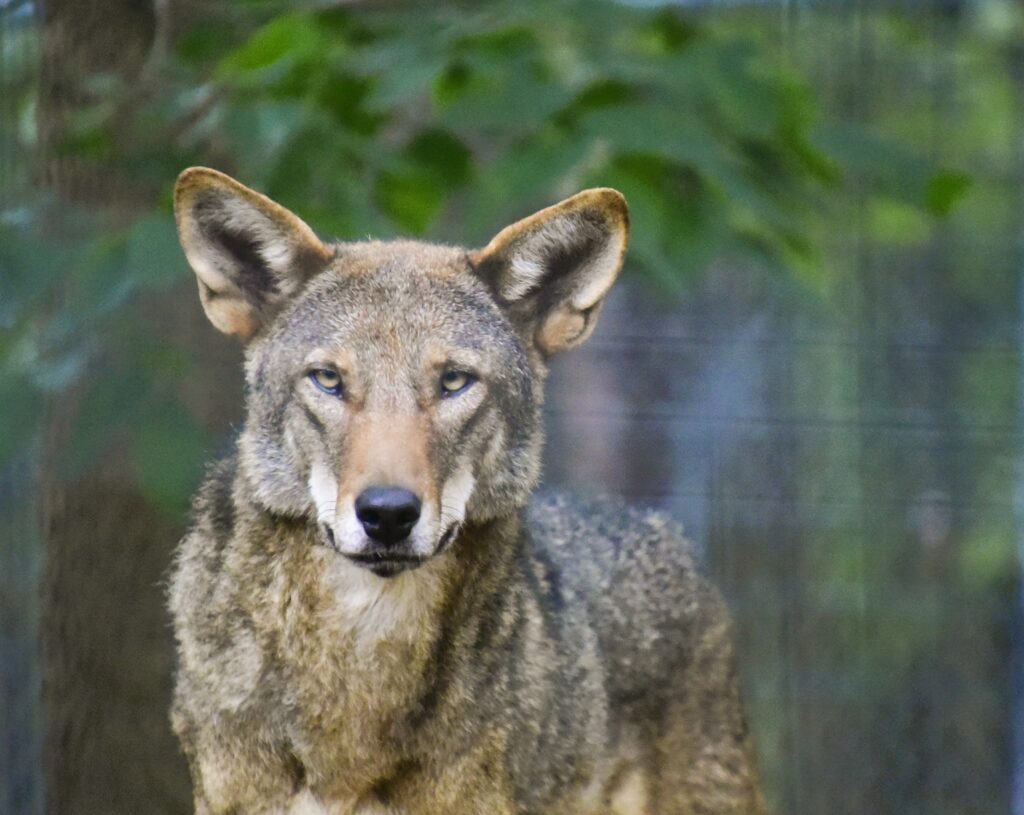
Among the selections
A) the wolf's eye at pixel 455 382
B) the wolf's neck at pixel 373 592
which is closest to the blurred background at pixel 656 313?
the wolf's neck at pixel 373 592

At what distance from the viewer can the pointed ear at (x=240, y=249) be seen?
10.3ft

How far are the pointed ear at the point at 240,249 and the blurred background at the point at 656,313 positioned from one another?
165 millimetres

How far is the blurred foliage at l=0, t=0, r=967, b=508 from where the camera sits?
11.5ft

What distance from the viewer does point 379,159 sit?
3.90m

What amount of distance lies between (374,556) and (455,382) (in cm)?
49

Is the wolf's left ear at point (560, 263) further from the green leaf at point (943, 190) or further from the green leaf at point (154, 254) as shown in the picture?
the green leaf at point (943, 190)

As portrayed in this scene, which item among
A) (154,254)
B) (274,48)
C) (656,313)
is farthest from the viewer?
(656,313)

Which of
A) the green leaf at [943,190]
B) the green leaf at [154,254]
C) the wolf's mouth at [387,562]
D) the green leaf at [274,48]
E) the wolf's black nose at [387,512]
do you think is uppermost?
the green leaf at [274,48]

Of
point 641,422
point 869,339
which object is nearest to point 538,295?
point 641,422

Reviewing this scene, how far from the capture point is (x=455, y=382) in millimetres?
3109

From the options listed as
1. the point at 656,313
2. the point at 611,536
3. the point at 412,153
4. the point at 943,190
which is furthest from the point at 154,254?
the point at 656,313

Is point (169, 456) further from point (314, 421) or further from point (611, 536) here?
point (611, 536)

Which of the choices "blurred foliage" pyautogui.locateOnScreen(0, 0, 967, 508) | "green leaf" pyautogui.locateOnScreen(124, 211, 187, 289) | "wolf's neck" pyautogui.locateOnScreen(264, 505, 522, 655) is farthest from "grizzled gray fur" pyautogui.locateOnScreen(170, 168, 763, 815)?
"blurred foliage" pyautogui.locateOnScreen(0, 0, 967, 508)

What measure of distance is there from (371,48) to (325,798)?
6.86ft
